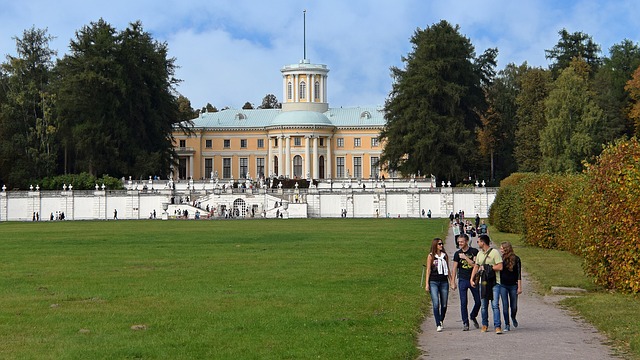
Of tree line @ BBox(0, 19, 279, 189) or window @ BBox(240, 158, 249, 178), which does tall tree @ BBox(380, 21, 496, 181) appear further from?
window @ BBox(240, 158, 249, 178)

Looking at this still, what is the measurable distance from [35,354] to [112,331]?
86.5 inches

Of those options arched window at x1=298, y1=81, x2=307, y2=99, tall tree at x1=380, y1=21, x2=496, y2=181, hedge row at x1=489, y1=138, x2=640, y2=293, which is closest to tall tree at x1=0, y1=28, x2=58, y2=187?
tall tree at x1=380, y1=21, x2=496, y2=181

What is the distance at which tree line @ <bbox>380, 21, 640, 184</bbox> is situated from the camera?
81.1 meters

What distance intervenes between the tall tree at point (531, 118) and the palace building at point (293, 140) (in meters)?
26.8

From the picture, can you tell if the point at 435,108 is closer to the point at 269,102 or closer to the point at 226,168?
the point at 226,168

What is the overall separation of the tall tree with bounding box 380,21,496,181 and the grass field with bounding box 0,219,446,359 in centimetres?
4992

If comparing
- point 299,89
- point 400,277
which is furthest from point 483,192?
point 400,277

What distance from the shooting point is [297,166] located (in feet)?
385

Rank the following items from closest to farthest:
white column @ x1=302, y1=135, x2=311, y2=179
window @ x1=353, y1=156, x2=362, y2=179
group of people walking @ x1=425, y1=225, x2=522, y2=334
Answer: group of people walking @ x1=425, y1=225, x2=522, y2=334
white column @ x1=302, y1=135, x2=311, y2=179
window @ x1=353, y1=156, x2=362, y2=179

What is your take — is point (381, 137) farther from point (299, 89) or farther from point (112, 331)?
point (112, 331)

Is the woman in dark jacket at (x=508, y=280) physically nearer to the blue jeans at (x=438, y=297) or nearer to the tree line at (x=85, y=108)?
the blue jeans at (x=438, y=297)

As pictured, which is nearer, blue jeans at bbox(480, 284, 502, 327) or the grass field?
the grass field

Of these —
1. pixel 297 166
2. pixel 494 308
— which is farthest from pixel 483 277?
pixel 297 166

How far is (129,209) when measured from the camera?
86312mm
